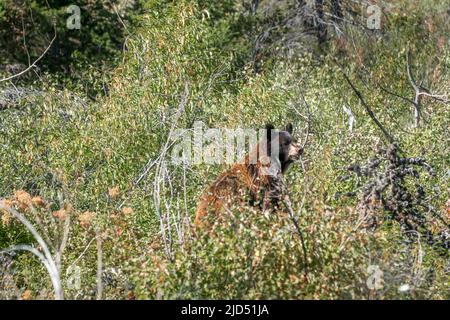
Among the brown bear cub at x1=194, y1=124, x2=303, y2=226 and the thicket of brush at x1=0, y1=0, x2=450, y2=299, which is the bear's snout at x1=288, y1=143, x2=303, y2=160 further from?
the thicket of brush at x1=0, y1=0, x2=450, y2=299

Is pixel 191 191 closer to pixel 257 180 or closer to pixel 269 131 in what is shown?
pixel 269 131

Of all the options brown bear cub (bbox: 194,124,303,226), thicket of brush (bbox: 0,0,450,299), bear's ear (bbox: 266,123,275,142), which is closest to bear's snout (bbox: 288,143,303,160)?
brown bear cub (bbox: 194,124,303,226)

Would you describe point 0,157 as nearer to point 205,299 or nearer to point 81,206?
point 81,206

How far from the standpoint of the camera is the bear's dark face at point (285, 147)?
10.4 meters

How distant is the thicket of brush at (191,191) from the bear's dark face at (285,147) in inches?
6.3

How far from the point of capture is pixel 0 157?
12.0 metres

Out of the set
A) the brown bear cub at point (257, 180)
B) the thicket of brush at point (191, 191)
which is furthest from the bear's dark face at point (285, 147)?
the thicket of brush at point (191, 191)

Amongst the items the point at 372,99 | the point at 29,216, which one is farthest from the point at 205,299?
the point at 372,99

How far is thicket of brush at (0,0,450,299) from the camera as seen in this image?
698cm

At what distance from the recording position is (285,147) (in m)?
10.5

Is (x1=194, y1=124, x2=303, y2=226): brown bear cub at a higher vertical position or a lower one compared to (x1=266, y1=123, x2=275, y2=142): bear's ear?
lower

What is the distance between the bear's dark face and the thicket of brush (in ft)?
0.52
